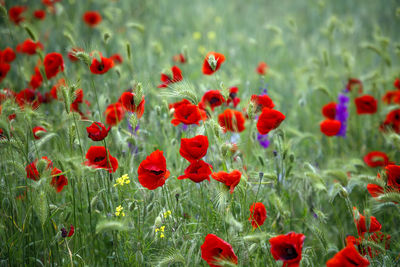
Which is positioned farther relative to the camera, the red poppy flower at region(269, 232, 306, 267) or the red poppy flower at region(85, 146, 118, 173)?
the red poppy flower at region(85, 146, 118, 173)

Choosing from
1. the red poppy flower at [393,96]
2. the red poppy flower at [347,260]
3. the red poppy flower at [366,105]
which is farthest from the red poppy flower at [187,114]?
the red poppy flower at [393,96]

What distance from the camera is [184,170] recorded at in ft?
4.98

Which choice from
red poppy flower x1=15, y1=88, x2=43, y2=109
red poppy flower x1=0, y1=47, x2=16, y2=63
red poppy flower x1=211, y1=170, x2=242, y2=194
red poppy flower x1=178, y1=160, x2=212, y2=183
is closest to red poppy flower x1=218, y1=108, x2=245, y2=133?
red poppy flower x1=178, y1=160, x2=212, y2=183

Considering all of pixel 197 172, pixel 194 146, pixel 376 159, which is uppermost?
pixel 194 146

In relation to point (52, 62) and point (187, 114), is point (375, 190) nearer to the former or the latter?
point (187, 114)

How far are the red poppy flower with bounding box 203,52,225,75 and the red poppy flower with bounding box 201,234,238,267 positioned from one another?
2.19 ft

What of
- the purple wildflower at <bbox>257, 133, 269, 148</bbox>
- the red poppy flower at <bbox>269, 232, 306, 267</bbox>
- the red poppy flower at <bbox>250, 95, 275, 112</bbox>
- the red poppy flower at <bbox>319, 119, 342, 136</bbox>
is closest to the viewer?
the red poppy flower at <bbox>269, 232, 306, 267</bbox>

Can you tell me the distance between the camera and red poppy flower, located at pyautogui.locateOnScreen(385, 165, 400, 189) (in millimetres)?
1351

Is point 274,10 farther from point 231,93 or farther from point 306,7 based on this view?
point 231,93

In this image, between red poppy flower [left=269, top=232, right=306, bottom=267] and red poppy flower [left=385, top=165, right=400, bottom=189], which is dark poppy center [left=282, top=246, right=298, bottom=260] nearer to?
red poppy flower [left=269, top=232, right=306, bottom=267]

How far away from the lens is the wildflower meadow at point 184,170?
4.19ft

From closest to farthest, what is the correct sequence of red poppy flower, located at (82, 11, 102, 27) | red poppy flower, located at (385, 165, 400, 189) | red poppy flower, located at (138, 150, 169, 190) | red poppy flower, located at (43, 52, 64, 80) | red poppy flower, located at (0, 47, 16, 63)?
red poppy flower, located at (138, 150, 169, 190)
red poppy flower, located at (385, 165, 400, 189)
red poppy flower, located at (43, 52, 64, 80)
red poppy flower, located at (0, 47, 16, 63)
red poppy flower, located at (82, 11, 102, 27)

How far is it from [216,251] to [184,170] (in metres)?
0.44

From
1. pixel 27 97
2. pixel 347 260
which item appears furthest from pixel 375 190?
pixel 27 97
